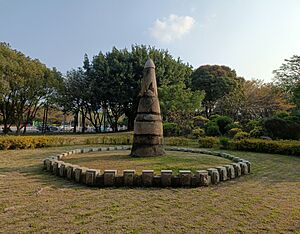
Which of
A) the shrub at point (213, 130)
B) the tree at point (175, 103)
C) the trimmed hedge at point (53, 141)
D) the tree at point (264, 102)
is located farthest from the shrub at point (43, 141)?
the tree at point (264, 102)

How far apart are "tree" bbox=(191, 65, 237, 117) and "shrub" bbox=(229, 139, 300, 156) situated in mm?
19571

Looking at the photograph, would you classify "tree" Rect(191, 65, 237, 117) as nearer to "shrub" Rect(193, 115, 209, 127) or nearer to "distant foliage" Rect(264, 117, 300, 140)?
"shrub" Rect(193, 115, 209, 127)

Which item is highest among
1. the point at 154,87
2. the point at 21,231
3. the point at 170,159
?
the point at 154,87

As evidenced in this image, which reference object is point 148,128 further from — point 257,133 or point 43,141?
point 257,133

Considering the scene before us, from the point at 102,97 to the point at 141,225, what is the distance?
84.6 feet

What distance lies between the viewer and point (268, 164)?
34.1 ft

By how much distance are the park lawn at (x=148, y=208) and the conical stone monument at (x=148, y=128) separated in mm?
3189

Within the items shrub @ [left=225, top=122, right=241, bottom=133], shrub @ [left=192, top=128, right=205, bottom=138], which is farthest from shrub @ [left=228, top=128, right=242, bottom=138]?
shrub @ [left=192, top=128, right=205, bottom=138]

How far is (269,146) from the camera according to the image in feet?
46.6

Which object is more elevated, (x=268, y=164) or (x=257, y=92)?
(x=257, y=92)

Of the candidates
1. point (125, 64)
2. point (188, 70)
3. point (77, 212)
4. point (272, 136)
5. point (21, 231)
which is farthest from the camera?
point (188, 70)

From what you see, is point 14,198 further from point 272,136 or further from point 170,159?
point 272,136

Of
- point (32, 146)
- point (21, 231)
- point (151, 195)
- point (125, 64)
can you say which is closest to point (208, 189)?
point (151, 195)

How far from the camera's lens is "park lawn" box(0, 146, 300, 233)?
4.04 m
